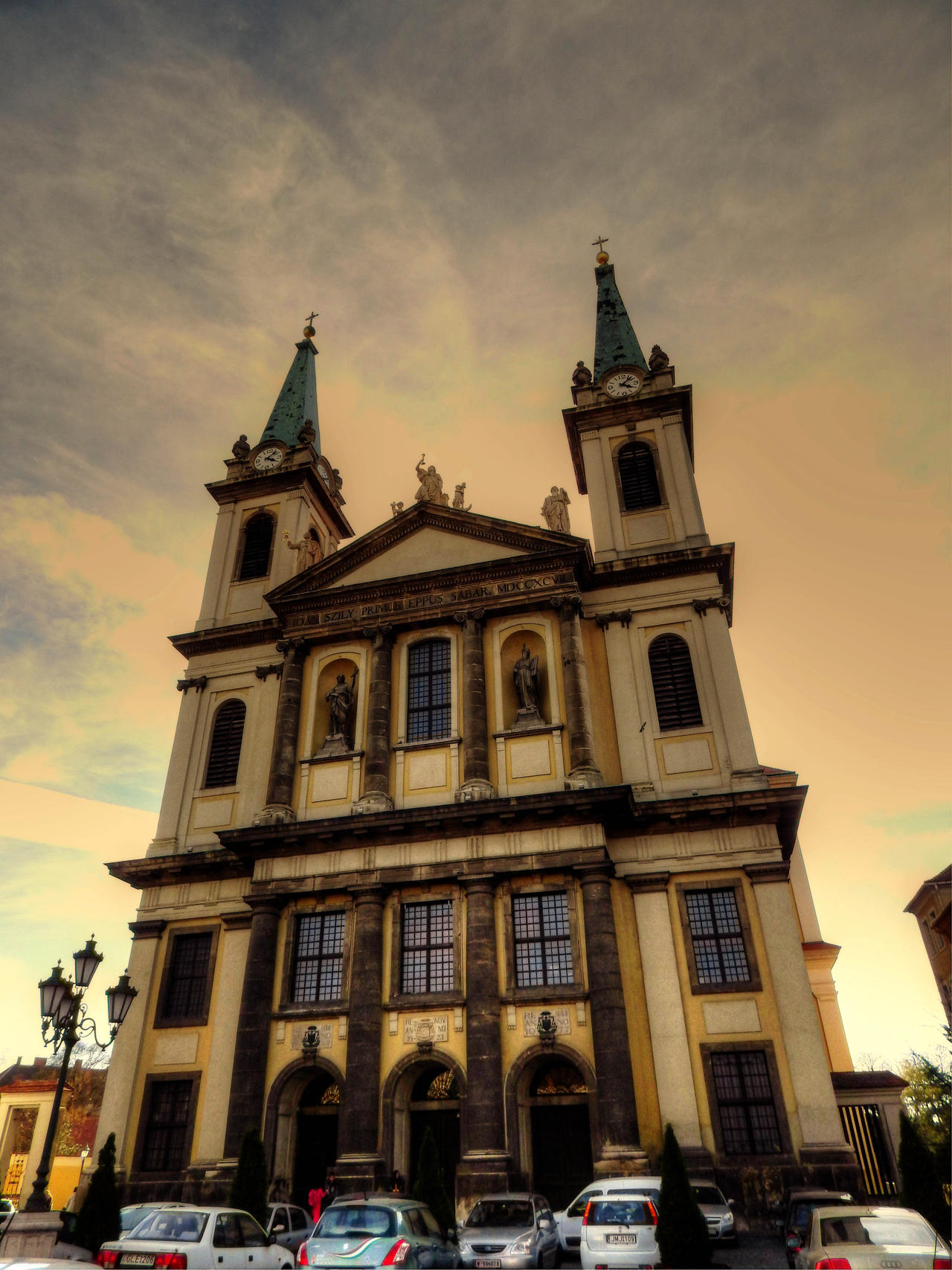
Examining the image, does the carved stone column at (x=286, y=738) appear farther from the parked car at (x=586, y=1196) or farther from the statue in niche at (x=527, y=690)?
the parked car at (x=586, y=1196)

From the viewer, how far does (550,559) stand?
92.5 ft

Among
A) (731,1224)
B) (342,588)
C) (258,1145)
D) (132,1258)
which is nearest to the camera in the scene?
(132,1258)

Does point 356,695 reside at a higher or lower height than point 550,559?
lower

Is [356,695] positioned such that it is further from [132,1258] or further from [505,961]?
[132,1258]

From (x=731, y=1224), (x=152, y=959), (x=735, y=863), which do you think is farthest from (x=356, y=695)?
(x=731, y=1224)

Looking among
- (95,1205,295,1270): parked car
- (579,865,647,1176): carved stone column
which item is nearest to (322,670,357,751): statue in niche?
(579,865,647,1176): carved stone column

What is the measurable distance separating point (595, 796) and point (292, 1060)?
10.1 m

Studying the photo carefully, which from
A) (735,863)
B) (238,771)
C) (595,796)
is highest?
(238,771)

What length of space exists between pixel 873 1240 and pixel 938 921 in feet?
55.6

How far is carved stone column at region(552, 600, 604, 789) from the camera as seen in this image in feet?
78.9

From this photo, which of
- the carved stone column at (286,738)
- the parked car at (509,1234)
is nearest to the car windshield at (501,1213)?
the parked car at (509,1234)

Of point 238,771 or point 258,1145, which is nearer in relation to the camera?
point 258,1145

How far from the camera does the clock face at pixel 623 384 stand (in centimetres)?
3369

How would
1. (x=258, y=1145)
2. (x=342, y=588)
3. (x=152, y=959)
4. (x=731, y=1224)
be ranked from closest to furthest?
(x=731, y=1224), (x=258, y=1145), (x=152, y=959), (x=342, y=588)
